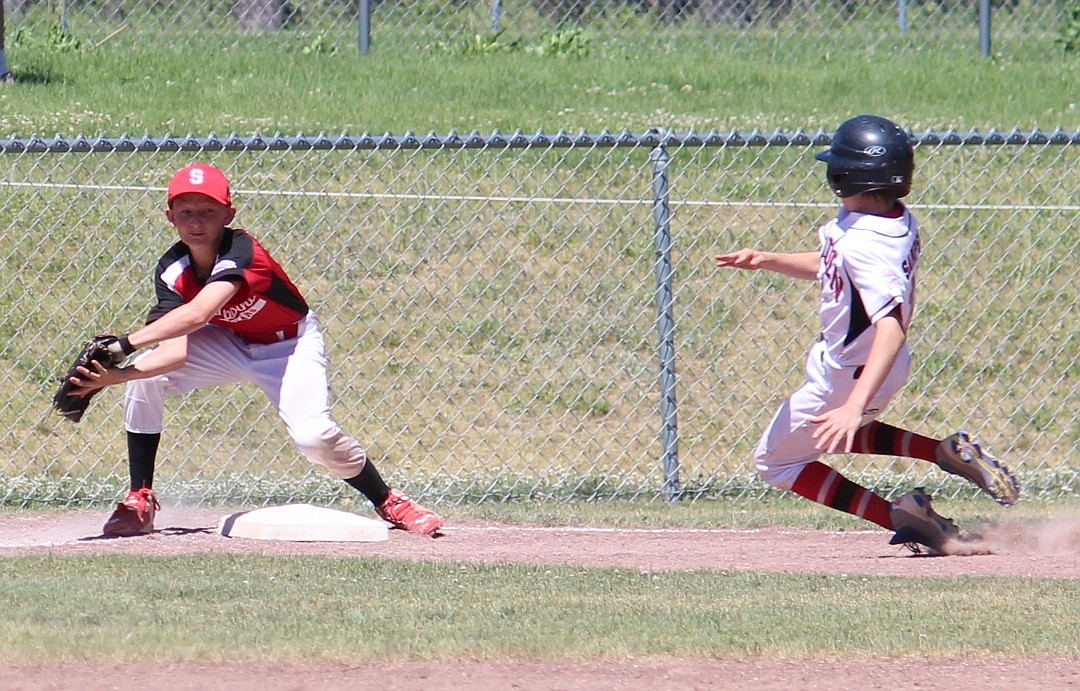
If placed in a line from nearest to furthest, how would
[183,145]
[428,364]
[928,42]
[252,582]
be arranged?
[252,582] → [183,145] → [428,364] → [928,42]

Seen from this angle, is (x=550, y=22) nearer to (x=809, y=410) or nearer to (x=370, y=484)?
(x=370, y=484)

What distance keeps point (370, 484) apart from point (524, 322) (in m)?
2.81

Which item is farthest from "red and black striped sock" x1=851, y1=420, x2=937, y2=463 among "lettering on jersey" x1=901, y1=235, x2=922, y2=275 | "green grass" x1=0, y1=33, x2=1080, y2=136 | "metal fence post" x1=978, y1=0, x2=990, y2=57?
"metal fence post" x1=978, y1=0, x2=990, y2=57

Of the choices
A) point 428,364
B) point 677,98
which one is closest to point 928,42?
point 677,98

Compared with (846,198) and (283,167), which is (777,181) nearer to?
(283,167)

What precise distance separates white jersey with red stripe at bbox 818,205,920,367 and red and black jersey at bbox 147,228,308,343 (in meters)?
1.98

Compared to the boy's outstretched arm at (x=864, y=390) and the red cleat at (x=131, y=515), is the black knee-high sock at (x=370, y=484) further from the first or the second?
the boy's outstretched arm at (x=864, y=390)

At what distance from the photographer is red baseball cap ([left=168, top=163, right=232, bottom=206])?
220 inches

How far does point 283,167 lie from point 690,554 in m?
4.93

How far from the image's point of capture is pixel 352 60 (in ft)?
43.5

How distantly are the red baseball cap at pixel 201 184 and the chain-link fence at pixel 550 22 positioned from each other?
7.99 meters

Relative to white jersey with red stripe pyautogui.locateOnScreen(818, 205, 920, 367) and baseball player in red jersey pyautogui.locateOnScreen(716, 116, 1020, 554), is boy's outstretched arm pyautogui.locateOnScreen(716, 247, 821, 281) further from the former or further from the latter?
white jersey with red stripe pyautogui.locateOnScreen(818, 205, 920, 367)

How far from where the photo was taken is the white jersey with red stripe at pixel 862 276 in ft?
17.1

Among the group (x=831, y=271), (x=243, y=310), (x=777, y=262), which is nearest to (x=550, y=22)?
(x=777, y=262)
